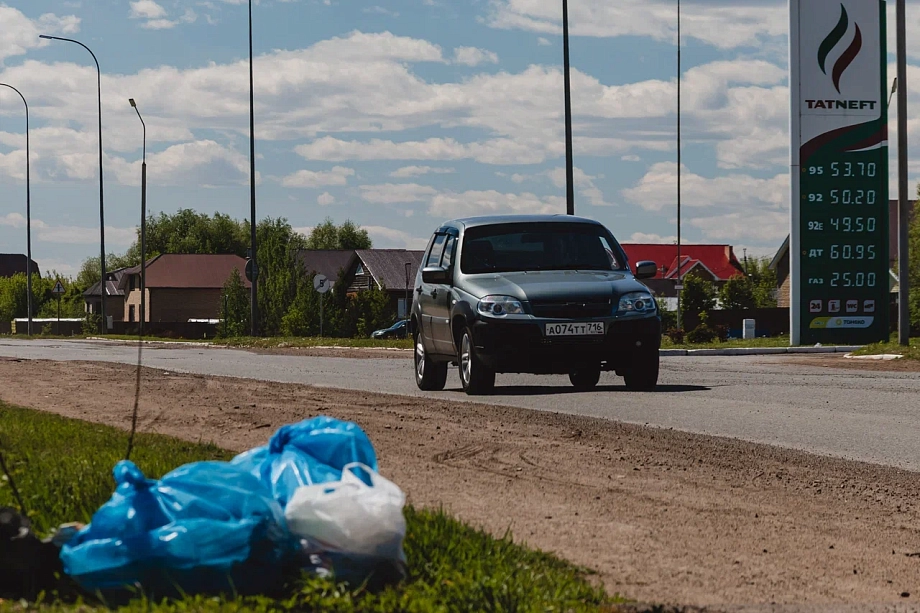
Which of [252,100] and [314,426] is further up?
[252,100]

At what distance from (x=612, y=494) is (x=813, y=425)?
433cm

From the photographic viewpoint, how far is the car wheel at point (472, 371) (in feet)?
45.2

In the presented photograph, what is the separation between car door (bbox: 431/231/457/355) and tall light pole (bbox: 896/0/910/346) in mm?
13393

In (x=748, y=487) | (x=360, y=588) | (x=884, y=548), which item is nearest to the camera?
(x=360, y=588)

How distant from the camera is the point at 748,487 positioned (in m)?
7.73

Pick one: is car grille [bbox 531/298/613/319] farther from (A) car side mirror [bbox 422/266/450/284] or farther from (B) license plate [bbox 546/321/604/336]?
(A) car side mirror [bbox 422/266/450/284]

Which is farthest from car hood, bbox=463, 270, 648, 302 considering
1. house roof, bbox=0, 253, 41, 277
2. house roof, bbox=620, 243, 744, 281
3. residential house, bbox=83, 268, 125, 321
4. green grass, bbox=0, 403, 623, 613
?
house roof, bbox=0, 253, 41, 277

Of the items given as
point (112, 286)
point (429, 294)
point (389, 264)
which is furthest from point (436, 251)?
point (112, 286)

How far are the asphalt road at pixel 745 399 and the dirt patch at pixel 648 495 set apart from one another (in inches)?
27.5

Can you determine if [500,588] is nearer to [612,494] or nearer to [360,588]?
[360,588]

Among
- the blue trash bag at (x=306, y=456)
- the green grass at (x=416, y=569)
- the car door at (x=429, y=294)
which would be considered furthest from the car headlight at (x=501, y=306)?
the blue trash bag at (x=306, y=456)

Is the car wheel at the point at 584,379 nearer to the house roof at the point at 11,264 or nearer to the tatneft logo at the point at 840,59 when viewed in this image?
the tatneft logo at the point at 840,59

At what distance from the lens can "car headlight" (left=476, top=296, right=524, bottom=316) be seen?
13.4m

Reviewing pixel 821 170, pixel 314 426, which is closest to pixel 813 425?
pixel 314 426
